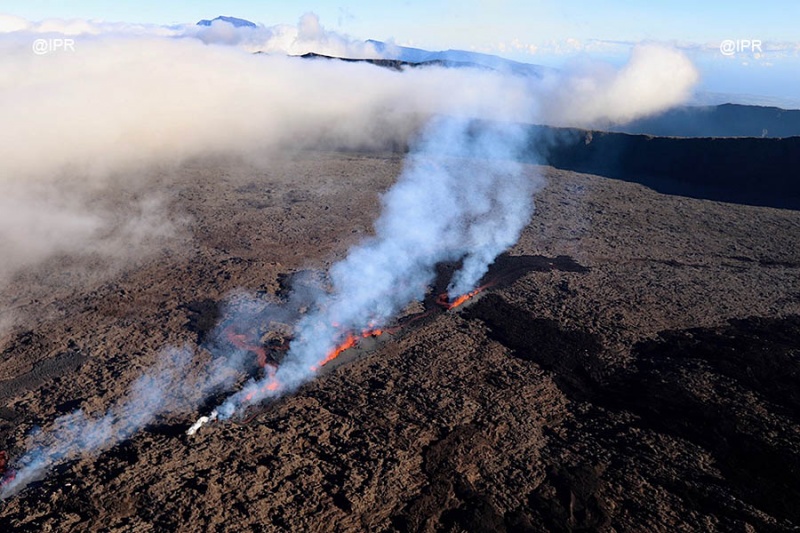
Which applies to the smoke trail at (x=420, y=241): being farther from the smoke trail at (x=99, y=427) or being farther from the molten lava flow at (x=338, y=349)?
the smoke trail at (x=99, y=427)

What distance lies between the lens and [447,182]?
95.6 ft

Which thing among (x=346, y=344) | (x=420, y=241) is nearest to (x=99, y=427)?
(x=346, y=344)

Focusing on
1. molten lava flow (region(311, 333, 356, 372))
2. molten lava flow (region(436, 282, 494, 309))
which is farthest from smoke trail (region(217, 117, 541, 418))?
molten lava flow (region(436, 282, 494, 309))

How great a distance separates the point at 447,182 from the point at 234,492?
22.3m

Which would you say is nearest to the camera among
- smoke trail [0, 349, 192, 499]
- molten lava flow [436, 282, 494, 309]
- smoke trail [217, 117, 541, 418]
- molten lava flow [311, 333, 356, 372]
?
smoke trail [0, 349, 192, 499]

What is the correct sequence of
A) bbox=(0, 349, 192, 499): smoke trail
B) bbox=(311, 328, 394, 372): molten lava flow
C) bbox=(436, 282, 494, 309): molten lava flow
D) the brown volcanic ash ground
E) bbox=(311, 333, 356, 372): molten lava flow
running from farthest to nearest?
bbox=(436, 282, 494, 309): molten lava flow, bbox=(311, 328, 394, 372): molten lava flow, bbox=(311, 333, 356, 372): molten lava flow, bbox=(0, 349, 192, 499): smoke trail, the brown volcanic ash ground

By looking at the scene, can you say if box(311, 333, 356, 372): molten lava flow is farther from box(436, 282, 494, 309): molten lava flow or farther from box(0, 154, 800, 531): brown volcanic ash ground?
box(436, 282, 494, 309): molten lava flow

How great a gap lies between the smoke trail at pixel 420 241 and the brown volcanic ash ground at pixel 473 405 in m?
1.06

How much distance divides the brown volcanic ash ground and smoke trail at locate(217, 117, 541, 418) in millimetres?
1061

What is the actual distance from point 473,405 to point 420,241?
1035 cm

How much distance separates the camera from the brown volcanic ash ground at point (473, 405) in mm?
8859

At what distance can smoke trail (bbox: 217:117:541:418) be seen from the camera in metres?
14.1

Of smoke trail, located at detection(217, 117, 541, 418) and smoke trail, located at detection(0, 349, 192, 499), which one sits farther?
smoke trail, located at detection(217, 117, 541, 418)

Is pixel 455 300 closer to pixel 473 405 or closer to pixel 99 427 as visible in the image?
pixel 473 405
